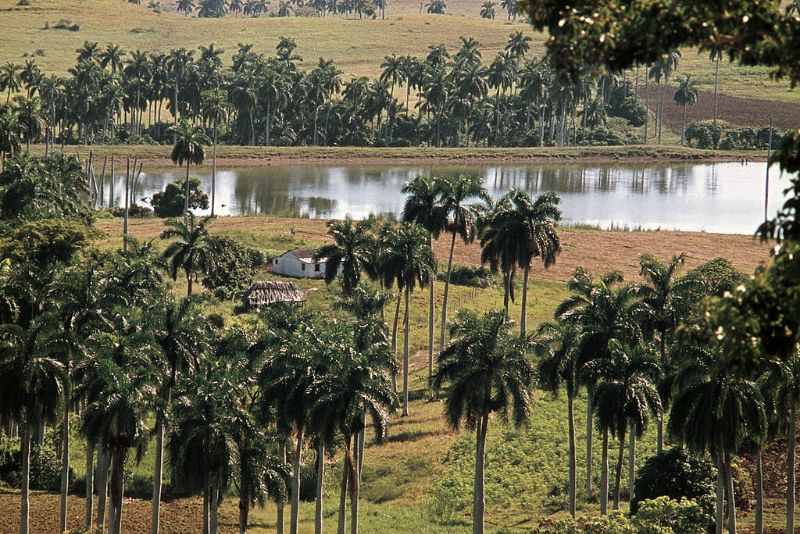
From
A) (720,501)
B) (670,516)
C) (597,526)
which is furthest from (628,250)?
(597,526)

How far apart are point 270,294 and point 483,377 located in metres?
41.1

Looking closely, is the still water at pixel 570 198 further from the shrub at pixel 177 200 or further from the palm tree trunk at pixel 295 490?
the palm tree trunk at pixel 295 490

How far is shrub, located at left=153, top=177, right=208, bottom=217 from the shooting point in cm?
14338

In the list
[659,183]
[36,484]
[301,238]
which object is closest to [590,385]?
[36,484]

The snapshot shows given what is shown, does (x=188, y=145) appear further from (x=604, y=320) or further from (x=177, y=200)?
(x=604, y=320)

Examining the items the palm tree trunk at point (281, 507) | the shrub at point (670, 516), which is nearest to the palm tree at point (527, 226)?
the palm tree trunk at point (281, 507)

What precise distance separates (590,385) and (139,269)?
2524 centimetres

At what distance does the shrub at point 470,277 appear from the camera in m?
109

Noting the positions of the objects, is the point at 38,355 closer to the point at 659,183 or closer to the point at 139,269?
the point at 139,269

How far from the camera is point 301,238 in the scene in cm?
12388

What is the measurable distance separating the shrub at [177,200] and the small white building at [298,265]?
1485 inches

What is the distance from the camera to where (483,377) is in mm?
58031

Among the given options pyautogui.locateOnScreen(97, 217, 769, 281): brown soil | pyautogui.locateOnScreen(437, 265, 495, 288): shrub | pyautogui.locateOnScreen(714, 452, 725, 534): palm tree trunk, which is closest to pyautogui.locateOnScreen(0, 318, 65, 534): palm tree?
pyautogui.locateOnScreen(714, 452, 725, 534): palm tree trunk

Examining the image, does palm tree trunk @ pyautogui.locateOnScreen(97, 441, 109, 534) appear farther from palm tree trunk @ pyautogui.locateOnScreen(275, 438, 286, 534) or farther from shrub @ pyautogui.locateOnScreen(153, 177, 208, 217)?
shrub @ pyautogui.locateOnScreen(153, 177, 208, 217)
